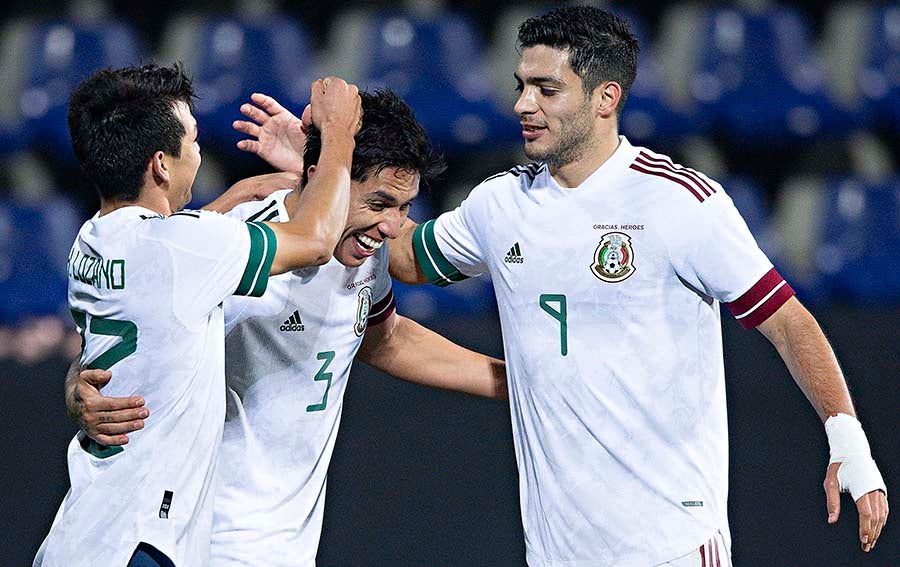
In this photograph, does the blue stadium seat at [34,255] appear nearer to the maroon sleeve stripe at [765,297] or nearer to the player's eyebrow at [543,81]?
the player's eyebrow at [543,81]

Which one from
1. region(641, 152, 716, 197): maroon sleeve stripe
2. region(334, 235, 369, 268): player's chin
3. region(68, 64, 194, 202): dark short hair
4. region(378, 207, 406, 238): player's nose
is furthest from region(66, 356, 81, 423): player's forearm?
region(641, 152, 716, 197): maroon sleeve stripe

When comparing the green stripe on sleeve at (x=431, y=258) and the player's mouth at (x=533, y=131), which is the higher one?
the player's mouth at (x=533, y=131)

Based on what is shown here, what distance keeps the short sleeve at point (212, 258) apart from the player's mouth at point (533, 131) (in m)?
0.81

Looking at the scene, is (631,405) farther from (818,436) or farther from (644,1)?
(644,1)

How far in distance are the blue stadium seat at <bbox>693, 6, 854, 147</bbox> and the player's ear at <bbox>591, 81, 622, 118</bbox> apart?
4.32 m

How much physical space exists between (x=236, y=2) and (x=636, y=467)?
5.92m

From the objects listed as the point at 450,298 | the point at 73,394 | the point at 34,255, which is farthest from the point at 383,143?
the point at 34,255

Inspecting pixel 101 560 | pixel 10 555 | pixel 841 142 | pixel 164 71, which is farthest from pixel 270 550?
pixel 841 142

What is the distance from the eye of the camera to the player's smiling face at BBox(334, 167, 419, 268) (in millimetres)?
3369

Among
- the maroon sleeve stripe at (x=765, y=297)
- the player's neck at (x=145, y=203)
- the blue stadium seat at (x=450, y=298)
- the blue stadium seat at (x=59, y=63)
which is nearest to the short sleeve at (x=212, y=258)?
the player's neck at (x=145, y=203)

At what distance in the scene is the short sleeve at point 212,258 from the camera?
9.43ft

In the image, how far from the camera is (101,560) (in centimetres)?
286

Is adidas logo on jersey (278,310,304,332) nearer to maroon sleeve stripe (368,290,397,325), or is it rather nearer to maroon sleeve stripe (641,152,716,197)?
maroon sleeve stripe (368,290,397,325)

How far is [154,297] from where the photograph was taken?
113 inches
